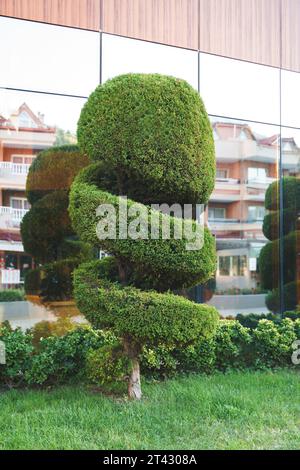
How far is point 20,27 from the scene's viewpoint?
603 centimetres

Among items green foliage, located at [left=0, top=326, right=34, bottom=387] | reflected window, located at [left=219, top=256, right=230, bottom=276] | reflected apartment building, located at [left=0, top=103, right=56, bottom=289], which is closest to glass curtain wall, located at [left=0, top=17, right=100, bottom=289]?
reflected apartment building, located at [left=0, top=103, right=56, bottom=289]

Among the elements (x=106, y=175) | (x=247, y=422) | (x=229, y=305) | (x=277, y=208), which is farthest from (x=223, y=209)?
(x=247, y=422)

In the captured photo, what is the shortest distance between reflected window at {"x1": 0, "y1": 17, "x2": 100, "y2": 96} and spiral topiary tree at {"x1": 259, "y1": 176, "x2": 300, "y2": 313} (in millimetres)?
3315

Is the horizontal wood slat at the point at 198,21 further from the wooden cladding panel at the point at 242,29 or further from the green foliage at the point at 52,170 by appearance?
the green foliage at the point at 52,170

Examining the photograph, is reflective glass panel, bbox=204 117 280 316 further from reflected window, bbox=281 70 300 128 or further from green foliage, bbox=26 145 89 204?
green foliage, bbox=26 145 89 204

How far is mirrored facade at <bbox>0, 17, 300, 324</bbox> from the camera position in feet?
20.0

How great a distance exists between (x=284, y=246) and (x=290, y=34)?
331 centimetres

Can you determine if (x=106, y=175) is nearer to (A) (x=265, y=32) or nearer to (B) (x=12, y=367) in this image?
(B) (x=12, y=367)

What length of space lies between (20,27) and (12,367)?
414 cm

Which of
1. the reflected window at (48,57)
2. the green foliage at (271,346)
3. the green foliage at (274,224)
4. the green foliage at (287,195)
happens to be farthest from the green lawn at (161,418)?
the reflected window at (48,57)

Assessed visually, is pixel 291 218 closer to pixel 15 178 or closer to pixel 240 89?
pixel 240 89

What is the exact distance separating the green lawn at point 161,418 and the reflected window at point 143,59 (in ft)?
13.4

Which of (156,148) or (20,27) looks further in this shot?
(20,27)

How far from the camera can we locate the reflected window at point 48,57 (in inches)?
237
